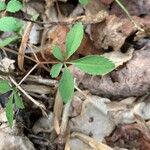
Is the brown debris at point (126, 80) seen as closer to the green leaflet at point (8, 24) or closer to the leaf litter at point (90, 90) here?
the leaf litter at point (90, 90)

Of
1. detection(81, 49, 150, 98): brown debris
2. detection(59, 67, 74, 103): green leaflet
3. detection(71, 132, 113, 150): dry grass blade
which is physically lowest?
detection(71, 132, 113, 150): dry grass blade

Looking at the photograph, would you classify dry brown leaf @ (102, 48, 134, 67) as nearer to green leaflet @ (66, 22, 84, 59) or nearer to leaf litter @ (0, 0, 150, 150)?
leaf litter @ (0, 0, 150, 150)

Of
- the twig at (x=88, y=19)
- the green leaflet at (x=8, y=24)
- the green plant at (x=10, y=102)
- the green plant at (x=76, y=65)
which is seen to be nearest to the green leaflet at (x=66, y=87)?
the green plant at (x=76, y=65)

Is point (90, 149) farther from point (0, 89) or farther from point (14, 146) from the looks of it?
point (0, 89)

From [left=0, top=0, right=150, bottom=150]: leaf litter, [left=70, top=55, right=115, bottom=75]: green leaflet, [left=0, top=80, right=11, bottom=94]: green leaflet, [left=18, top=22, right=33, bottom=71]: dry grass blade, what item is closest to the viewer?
[left=70, top=55, right=115, bottom=75]: green leaflet

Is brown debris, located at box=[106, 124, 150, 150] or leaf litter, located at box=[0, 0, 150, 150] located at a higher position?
leaf litter, located at box=[0, 0, 150, 150]

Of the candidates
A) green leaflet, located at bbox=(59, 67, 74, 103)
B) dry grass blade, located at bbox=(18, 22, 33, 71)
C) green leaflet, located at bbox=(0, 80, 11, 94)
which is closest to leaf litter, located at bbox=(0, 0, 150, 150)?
dry grass blade, located at bbox=(18, 22, 33, 71)
